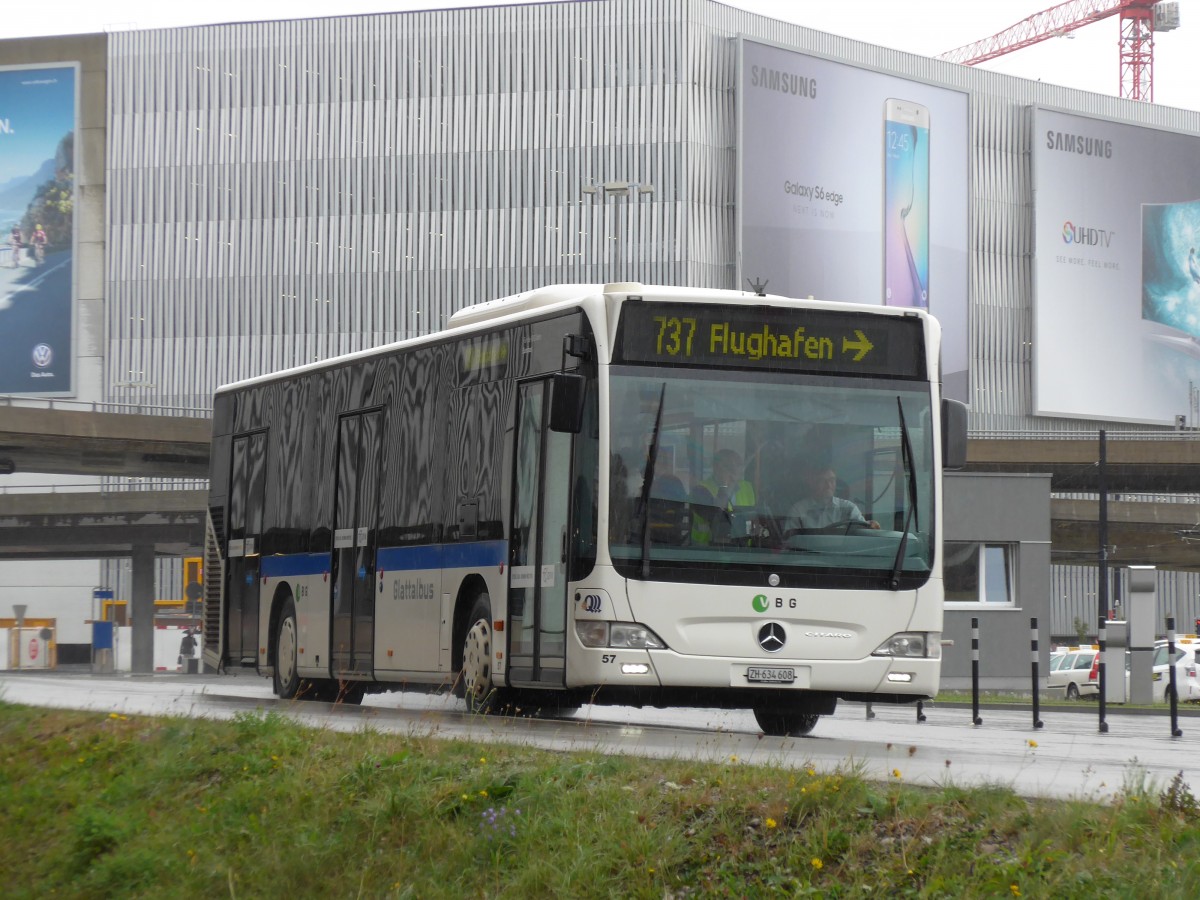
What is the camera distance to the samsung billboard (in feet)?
252

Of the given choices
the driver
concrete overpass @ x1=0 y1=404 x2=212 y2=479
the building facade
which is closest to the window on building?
the driver

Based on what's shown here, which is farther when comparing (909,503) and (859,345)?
(859,345)

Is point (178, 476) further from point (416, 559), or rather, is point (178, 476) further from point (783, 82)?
point (416, 559)

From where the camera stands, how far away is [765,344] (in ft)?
46.1

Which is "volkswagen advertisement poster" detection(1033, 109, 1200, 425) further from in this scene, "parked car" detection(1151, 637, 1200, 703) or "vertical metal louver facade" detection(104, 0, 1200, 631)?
"parked car" detection(1151, 637, 1200, 703)

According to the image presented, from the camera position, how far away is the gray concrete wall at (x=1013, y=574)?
36.7 meters

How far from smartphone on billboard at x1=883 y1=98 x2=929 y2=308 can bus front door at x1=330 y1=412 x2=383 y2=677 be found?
61.9 metres

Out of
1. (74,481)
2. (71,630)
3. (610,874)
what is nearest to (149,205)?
(74,481)

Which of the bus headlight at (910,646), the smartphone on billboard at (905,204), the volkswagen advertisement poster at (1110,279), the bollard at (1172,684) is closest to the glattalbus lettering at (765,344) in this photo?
the bus headlight at (910,646)

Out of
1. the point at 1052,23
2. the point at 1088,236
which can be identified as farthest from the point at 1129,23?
the point at 1088,236

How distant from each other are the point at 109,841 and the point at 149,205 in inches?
2963

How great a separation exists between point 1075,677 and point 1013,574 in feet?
29.6

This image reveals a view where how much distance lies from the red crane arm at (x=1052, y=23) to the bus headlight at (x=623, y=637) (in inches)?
4348

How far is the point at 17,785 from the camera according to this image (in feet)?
39.4
